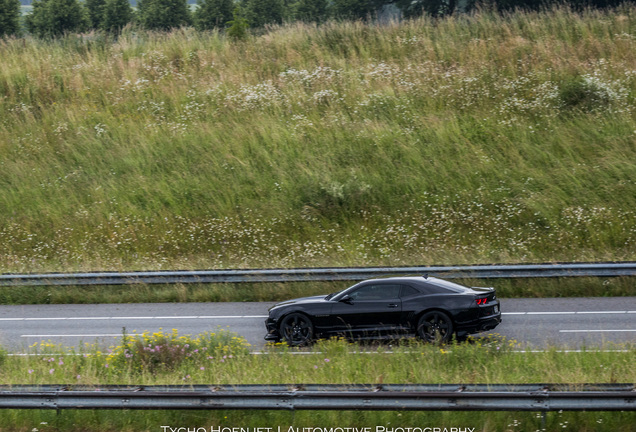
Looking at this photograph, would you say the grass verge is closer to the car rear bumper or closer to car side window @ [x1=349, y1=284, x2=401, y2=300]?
car side window @ [x1=349, y1=284, x2=401, y2=300]

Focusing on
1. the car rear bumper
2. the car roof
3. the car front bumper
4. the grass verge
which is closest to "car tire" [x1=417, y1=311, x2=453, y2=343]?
the car rear bumper

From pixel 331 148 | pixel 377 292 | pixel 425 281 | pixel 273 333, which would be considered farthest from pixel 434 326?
pixel 331 148

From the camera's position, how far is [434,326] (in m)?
12.1

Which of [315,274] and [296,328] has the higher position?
[315,274]

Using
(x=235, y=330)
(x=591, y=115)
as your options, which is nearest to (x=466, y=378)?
(x=235, y=330)

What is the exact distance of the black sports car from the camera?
39.5 feet

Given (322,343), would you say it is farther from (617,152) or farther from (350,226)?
(617,152)

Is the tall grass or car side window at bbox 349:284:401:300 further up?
car side window at bbox 349:284:401:300

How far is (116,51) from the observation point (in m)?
29.8

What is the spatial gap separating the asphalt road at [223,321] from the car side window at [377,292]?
1.96 meters

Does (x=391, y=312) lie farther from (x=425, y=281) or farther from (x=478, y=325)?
(x=478, y=325)

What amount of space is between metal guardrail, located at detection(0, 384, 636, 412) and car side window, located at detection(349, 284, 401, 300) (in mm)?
3930

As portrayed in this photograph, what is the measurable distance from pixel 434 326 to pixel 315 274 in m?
4.94

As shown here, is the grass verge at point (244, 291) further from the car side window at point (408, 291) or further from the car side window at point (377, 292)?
the car side window at point (408, 291)
